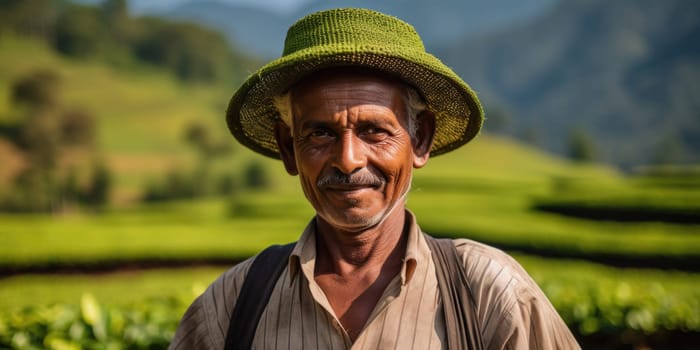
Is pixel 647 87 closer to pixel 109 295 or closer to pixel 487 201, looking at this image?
pixel 487 201

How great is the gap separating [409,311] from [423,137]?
54cm

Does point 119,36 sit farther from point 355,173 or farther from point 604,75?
point 604,75

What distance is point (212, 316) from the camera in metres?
1.86

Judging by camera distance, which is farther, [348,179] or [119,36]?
[119,36]

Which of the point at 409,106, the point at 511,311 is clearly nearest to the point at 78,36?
the point at 409,106

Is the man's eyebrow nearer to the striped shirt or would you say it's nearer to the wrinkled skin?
the wrinkled skin

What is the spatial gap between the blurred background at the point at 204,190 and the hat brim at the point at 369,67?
0.25 metres

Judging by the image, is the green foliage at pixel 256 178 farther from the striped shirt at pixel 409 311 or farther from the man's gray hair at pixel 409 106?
the striped shirt at pixel 409 311

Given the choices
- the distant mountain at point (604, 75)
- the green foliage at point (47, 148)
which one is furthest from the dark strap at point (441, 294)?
the distant mountain at point (604, 75)

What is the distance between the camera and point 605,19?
14875cm

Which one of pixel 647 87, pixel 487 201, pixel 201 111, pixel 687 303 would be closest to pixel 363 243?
Result: pixel 687 303

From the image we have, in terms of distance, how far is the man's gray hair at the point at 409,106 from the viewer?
1831 mm

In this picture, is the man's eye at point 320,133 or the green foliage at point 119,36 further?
the green foliage at point 119,36

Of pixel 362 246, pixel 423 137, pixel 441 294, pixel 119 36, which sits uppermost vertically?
pixel 119 36
